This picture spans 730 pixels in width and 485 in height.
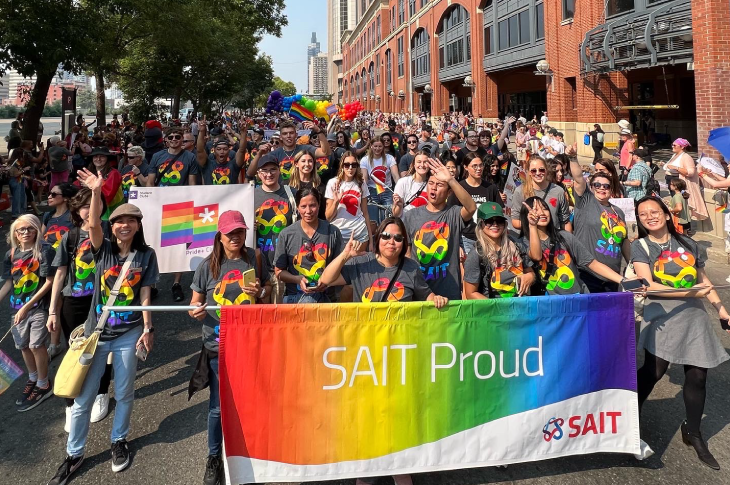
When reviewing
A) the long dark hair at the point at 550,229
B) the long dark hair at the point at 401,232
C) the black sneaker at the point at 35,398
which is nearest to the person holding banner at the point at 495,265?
the long dark hair at the point at 550,229

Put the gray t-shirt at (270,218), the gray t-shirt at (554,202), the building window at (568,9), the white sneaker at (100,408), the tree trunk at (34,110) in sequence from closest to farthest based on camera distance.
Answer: the white sneaker at (100,408), the gray t-shirt at (270,218), the gray t-shirt at (554,202), the tree trunk at (34,110), the building window at (568,9)

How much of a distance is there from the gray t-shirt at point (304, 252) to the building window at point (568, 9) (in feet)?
81.6

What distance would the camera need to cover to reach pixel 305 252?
13.9 feet

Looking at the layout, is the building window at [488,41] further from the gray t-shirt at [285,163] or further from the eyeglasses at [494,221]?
the eyeglasses at [494,221]

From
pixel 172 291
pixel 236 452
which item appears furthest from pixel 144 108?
pixel 236 452

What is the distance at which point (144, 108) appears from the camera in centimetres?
Answer: 3234

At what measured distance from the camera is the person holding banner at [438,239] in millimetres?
4363

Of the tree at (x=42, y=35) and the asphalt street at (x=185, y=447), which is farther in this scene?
the tree at (x=42, y=35)

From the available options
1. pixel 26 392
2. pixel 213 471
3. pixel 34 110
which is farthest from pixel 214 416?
pixel 34 110

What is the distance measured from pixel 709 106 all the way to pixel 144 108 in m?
29.5

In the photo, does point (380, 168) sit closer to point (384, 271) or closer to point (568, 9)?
point (384, 271)

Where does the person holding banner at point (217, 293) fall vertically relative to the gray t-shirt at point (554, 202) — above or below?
below

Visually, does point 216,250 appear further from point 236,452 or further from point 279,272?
point 236,452

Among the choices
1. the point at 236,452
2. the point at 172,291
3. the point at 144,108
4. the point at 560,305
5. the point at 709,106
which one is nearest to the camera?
the point at 236,452
